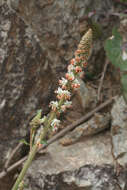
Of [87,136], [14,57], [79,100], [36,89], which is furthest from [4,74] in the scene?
[87,136]

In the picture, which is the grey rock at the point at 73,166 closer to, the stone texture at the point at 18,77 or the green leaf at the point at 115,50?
the stone texture at the point at 18,77

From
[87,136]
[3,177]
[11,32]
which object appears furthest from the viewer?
[87,136]

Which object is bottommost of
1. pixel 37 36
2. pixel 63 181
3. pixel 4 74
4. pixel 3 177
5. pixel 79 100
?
pixel 63 181

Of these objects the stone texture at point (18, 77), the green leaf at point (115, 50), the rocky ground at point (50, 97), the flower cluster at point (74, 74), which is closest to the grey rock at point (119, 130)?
the rocky ground at point (50, 97)

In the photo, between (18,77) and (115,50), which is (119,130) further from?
(18,77)

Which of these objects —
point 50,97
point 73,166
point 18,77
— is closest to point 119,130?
point 73,166

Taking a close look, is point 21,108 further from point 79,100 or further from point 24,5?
point 24,5

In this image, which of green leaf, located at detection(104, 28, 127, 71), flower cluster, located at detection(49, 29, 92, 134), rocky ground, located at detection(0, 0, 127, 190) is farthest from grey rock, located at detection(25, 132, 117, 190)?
flower cluster, located at detection(49, 29, 92, 134)

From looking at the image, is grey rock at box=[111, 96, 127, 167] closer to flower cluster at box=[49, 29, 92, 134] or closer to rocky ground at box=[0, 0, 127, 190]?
rocky ground at box=[0, 0, 127, 190]

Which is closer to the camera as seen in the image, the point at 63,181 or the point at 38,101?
the point at 63,181
